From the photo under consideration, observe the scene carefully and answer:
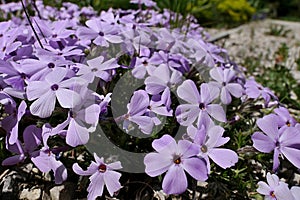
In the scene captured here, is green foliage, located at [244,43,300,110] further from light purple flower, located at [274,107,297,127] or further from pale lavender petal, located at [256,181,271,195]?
pale lavender petal, located at [256,181,271,195]

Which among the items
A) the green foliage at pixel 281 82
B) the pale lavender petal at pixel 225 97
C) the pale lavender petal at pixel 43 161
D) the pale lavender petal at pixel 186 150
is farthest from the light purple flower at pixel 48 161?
the green foliage at pixel 281 82

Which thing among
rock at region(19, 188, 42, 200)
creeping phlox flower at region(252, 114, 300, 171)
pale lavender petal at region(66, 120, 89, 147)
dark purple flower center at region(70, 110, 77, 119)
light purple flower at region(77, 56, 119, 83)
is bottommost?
rock at region(19, 188, 42, 200)

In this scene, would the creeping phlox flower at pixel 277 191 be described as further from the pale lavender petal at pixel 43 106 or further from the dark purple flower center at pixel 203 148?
the pale lavender petal at pixel 43 106

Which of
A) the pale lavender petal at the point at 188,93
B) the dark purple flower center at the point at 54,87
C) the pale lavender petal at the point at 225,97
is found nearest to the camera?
the dark purple flower center at the point at 54,87

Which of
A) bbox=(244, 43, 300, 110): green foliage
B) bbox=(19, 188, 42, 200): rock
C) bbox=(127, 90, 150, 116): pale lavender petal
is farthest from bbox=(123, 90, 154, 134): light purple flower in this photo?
bbox=(244, 43, 300, 110): green foliage

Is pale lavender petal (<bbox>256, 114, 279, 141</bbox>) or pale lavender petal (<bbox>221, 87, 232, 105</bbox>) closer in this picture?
pale lavender petal (<bbox>256, 114, 279, 141</bbox>)

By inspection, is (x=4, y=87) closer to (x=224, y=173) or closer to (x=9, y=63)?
(x=9, y=63)

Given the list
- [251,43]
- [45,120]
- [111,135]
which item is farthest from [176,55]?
[251,43]

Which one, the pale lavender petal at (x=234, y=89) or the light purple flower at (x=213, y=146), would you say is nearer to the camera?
the light purple flower at (x=213, y=146)

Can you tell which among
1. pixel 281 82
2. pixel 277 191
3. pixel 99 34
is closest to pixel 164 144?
pixel 277 191
